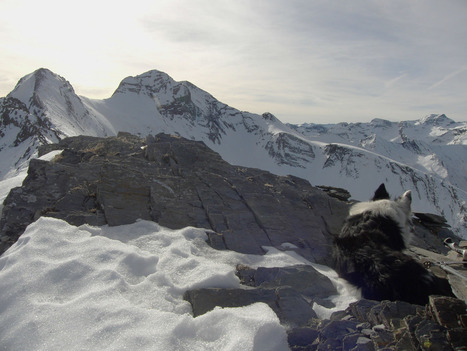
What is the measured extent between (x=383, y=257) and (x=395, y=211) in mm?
2185

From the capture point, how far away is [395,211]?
7570 millimetres

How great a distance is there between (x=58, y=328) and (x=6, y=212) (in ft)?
16.8

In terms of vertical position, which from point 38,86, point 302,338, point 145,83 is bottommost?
point 302,338

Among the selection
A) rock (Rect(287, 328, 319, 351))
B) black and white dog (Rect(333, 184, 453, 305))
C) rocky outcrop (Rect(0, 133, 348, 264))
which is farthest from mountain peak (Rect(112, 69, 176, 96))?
rock (Rect(287, 328, 319, 351))

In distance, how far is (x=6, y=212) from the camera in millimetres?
8141

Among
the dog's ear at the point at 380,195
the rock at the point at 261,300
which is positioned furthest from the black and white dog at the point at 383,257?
the rock at the point at 261,300

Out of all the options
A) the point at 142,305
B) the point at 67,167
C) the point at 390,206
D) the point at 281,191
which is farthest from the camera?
the point at 281,191

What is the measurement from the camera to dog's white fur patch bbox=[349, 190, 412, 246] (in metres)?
7.44

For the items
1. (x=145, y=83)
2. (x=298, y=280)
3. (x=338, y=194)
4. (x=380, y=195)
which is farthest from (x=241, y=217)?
(x=145, y=83)

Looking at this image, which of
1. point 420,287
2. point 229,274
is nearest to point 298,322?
point 229,274

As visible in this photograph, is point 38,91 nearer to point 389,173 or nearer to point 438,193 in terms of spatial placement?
point 389,173

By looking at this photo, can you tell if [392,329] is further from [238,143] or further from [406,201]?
[238,143]

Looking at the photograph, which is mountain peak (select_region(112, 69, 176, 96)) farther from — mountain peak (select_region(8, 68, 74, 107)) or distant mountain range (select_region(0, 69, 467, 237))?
mountain peak (select_region(8, 68, 74, 107))

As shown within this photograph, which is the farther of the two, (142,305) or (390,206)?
(390,206)
